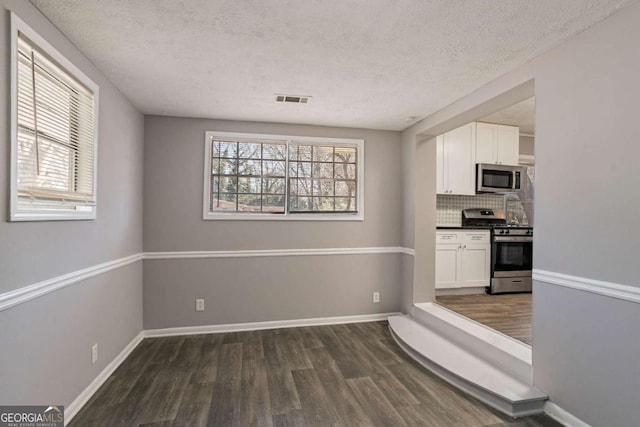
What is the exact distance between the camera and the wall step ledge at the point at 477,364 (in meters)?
2.08

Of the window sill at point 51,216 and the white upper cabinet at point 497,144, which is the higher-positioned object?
the white upper cabinet at point 497,144

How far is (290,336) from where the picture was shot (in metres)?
3.42

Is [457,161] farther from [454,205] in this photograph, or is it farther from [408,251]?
[408,251]

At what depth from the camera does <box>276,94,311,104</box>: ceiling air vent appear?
2893 millimetres

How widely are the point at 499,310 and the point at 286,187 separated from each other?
303cm

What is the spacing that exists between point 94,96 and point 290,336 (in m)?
2.88

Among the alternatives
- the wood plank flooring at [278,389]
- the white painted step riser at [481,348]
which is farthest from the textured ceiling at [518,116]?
the wood plank flooring at [278,389]

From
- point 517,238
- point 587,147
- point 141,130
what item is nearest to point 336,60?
point 587,147

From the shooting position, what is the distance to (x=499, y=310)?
12.3ft

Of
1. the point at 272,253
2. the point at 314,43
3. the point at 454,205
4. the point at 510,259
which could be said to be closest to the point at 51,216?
the point at 314,43

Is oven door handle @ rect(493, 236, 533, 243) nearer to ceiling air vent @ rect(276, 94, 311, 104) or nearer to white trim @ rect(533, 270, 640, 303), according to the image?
white trim @ rect(533, 270, 640, 303)

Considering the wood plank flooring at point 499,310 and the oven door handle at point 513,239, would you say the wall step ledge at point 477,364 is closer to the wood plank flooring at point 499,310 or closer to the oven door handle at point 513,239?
the wood plank flooring at point 499,310

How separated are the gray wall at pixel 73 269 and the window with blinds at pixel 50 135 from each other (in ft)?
0.22

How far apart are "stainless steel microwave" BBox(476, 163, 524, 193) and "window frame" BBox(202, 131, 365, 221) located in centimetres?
192
